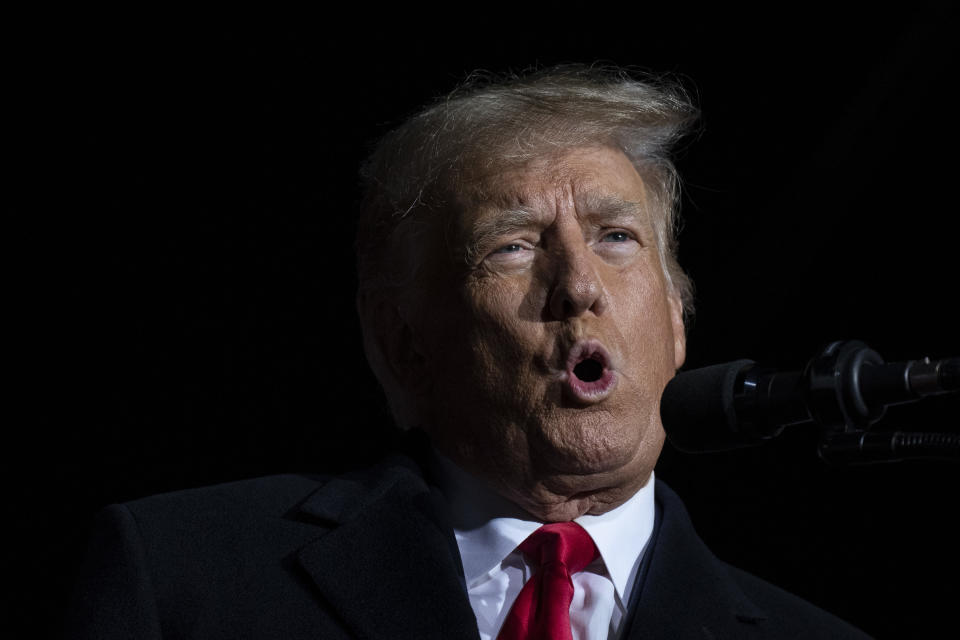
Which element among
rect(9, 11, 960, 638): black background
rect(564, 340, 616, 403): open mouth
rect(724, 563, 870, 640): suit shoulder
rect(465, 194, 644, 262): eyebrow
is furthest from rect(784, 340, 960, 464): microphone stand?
rect(9, 11, 960, 638): black background

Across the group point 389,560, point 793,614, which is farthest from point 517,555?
point 793,614

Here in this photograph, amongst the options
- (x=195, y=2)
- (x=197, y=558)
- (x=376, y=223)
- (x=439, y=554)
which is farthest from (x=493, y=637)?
(x=195, y=2)

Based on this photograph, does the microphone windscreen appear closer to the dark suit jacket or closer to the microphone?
the microphone

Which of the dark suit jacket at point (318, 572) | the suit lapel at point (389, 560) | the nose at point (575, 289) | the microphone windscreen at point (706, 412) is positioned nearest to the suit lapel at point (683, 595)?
the dark suit jacket at point (318, 572)

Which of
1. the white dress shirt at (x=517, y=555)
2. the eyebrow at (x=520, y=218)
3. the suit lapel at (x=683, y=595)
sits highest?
the eyebrow at (x=520, y=218)

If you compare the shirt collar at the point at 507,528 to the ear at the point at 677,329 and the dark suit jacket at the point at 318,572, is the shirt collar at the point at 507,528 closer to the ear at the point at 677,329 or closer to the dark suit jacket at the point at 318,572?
the dark suit jacket at the point at 318,572

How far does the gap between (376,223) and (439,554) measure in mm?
886

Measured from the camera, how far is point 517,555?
2344 millimetres

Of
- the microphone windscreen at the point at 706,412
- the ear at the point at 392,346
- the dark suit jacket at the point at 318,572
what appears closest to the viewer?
the microphone windscreen at the point at 706,412

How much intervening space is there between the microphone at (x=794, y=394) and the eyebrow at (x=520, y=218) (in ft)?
2.93

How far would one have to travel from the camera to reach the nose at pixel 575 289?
7.59 ft

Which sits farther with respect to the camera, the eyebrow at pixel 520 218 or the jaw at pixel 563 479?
the eyebrow at pixel 520 218

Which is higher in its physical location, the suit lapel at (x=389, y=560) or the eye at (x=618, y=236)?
the eye at (x=618, y=236)

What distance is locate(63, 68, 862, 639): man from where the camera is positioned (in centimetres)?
219
